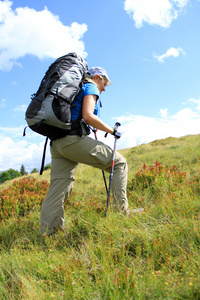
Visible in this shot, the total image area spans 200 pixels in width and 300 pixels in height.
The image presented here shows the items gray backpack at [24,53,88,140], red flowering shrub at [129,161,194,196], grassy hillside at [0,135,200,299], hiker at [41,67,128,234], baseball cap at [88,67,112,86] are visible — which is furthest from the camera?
red flowering shrub at [129,161,194,196]

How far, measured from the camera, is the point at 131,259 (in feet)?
7.64

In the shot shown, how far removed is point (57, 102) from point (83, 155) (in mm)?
810

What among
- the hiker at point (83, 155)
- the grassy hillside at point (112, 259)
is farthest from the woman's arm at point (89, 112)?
the grassy hillside at point (112, 259)

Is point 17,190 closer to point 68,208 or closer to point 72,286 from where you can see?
point 68,208

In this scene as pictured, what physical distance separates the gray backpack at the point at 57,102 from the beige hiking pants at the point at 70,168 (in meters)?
0.19

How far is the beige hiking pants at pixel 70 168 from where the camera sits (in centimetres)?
327

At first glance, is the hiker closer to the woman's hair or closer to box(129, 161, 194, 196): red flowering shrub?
the woman's hair

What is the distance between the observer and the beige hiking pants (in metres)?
3.27

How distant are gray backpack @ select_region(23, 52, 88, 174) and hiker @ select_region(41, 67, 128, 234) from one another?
13 centimetres

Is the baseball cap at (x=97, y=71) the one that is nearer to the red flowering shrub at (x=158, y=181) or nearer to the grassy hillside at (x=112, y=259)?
the grassy hillside at (x=112, y=259)

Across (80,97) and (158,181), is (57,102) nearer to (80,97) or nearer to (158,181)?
(80,97)

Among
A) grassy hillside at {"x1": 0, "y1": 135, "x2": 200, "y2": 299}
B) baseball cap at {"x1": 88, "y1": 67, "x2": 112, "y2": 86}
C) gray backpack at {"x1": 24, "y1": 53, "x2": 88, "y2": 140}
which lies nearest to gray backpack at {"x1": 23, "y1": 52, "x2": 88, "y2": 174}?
gray backpack at {"x1": 24, "y1": 53, "x2": 88, "y2": 140}

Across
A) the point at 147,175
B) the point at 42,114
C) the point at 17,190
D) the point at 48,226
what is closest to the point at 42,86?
the point at 42,114

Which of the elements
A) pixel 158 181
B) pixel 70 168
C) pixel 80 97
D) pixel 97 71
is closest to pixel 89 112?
pixel 80 97
